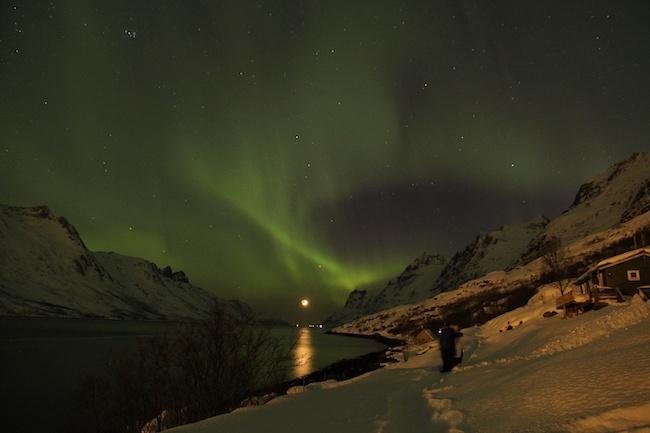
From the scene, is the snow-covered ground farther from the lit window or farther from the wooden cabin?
the lit window

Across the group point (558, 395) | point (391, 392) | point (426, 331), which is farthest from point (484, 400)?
point (426, 331)

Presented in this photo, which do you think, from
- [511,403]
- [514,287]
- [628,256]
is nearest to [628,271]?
[628,256]

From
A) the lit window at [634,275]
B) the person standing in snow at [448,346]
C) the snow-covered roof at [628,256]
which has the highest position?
the snow-covered roof at [628,256]

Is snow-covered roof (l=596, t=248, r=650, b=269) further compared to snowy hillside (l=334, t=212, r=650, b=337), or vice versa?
snowy hillside (l=334, t=212, r=650, b=337)

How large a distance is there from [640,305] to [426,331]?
245ft

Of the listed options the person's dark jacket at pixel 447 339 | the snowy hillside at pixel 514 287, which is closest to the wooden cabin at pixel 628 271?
the person's dark jacket at pixel 447 339

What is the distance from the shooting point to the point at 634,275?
158 ft

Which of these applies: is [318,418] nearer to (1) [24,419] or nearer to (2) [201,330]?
(2) [201,330]

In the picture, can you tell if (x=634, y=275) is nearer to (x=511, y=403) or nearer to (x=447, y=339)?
(x=447, y=339)

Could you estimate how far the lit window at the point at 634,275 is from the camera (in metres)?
47.8

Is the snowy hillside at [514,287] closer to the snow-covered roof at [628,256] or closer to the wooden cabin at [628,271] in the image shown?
the wooden cabin at [628,271]

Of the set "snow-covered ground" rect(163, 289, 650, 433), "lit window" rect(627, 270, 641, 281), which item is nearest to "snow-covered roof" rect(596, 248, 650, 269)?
"lit window" rect(627, 270, 641, 281)

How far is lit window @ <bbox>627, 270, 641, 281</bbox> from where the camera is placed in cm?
4783

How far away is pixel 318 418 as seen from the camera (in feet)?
41.2
